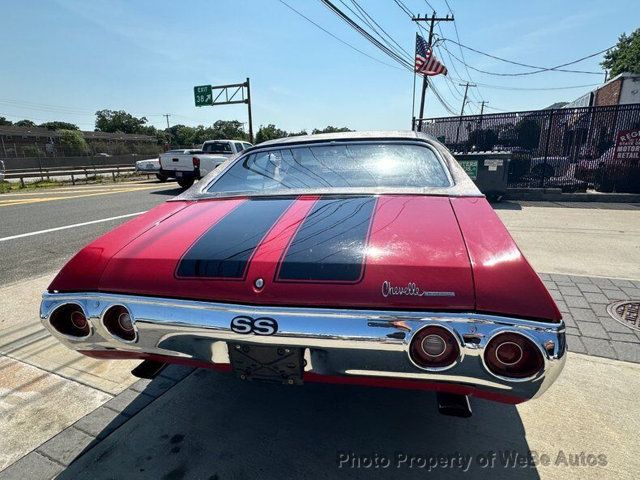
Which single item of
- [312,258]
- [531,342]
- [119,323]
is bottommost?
[119,323]

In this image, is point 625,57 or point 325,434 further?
point 625,57

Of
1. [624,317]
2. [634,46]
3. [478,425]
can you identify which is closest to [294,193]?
[478,425]

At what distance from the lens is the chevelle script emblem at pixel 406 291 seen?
129 centimetres

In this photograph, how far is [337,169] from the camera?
2502 millimetres

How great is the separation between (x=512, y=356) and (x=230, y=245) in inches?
46.2

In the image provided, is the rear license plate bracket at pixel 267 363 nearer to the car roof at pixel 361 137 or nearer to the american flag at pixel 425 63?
the car roof at pixel 361 137

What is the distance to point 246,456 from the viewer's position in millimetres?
1786

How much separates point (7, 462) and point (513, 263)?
249 cm

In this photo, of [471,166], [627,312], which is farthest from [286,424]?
[471,166]

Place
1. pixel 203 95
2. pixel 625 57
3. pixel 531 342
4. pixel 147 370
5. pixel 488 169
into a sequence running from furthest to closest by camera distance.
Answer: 1. pixel 625 57
2. pixel 203 95
3. pixel 488 169
4. pixel 147 370
5. pixel 531 342

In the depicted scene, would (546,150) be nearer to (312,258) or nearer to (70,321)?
(312,258)

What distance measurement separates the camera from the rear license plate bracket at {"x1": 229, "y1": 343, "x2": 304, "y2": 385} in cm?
146

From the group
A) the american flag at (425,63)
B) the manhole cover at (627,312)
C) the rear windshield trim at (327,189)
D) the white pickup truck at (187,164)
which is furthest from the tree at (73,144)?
the manhole cover at (627,312)

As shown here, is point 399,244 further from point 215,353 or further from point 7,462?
point 7,462
